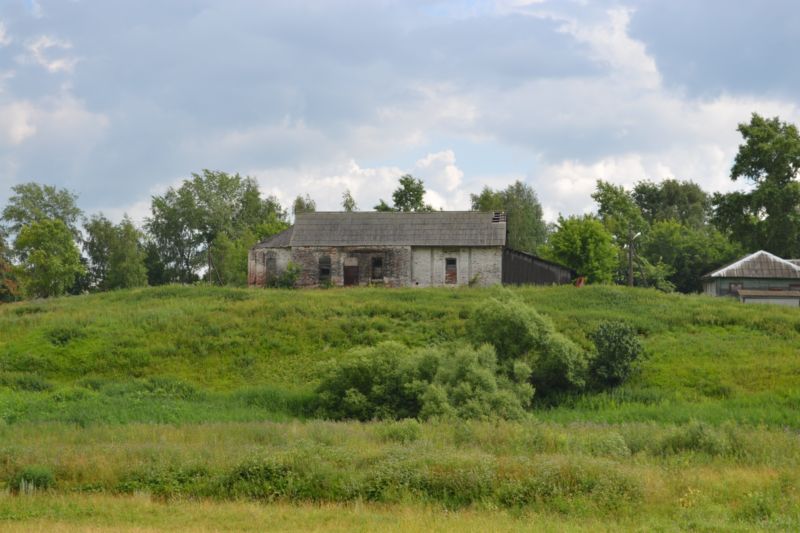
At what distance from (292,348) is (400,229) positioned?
15.0 m

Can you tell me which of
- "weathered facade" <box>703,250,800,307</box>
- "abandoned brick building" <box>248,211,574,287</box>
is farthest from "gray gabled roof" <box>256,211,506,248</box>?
"weathered facade" <box>703,250,800,307</box>

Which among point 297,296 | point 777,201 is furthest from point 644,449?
point 777,201

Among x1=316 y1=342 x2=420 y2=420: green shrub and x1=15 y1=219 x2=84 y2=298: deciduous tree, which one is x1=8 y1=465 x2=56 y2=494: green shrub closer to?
x1=316 y1=342 x2=420 y2=420: green shrub

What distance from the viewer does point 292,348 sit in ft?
91.0

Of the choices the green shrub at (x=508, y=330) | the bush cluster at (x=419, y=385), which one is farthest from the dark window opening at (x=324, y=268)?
the bush cluster at (x=419, y=385)

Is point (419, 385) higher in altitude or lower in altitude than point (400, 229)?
lower

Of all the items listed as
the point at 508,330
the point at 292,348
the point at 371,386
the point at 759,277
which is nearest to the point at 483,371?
the point at 508,330

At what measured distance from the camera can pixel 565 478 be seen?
40.2 ft

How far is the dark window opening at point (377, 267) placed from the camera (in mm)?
40969

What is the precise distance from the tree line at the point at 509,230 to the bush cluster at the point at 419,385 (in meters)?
23.9

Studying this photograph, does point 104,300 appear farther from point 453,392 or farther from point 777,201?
point 777,201

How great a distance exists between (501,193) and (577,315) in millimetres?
41703

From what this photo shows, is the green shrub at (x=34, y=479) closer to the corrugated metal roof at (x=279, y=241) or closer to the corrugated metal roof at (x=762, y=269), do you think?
the corrugated metal roof at (x=279, y=241)

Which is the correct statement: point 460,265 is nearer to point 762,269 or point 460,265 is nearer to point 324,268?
point 324,268
